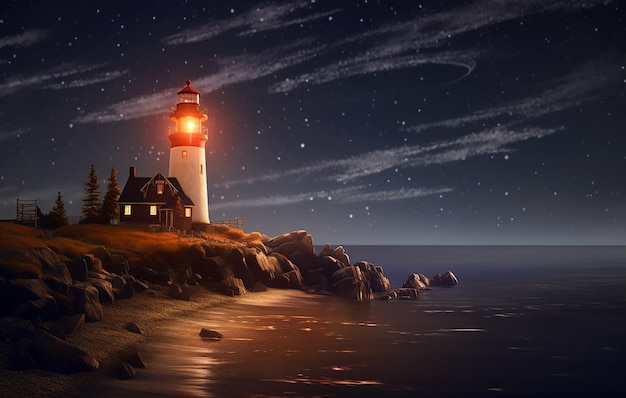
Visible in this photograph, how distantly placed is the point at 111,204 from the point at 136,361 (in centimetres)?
4184

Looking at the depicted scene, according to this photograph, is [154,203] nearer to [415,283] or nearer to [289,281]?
[289,281]

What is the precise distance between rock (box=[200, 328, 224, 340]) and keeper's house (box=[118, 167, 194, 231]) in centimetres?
3240

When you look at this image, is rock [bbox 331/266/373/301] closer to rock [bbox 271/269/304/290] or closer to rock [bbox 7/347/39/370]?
rock [bbox 271/269/304/290]

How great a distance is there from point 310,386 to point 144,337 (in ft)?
25.5

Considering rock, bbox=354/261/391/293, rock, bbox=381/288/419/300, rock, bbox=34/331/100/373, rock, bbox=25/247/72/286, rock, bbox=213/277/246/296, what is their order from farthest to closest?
rock, bbox=354/261/391/293, rock, bbox=381/288/419/300, rock, bbox=213/277/246/296, rock, bbox=25/247/72/286, rock, bbox=34/331/100/373

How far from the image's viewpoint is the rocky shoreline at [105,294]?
681 inches

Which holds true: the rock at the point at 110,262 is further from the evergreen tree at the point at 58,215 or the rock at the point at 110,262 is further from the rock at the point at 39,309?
the evergreen tree at the point at 58,215

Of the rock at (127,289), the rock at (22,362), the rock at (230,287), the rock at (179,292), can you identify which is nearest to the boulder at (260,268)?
the rock at (230,287)

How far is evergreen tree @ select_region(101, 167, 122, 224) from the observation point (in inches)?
2263

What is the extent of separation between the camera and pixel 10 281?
20781 millimetres

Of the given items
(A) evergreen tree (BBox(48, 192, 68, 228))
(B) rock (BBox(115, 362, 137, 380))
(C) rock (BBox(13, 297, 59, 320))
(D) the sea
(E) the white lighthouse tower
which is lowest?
(D) the sea

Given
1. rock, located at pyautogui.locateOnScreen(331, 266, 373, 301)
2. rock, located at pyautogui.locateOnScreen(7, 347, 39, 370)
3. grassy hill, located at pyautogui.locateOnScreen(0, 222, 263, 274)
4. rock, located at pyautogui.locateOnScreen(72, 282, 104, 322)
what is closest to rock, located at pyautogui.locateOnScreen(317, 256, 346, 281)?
rock, located at pyautogui.locateOnScreen(331, 266, 373, 301)

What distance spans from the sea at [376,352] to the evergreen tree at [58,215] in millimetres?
22815

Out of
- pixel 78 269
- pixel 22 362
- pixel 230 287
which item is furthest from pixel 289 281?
pixel 22 362
